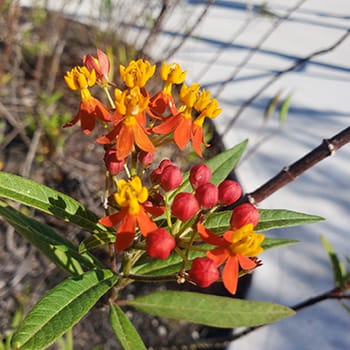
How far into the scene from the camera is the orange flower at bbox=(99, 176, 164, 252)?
59 cm

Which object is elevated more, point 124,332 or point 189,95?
point 189,95

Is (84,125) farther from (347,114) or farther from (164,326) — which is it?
(347,114)

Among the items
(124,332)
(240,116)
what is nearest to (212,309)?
(124,332)

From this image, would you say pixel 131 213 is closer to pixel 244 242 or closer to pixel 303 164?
pixel 244 242

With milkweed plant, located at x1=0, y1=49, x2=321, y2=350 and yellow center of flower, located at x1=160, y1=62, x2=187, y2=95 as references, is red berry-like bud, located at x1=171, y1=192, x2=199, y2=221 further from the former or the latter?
yellow center of flower, located at x1=160, y1=62, x2=187, y2=95

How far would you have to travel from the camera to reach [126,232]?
59 centimetres

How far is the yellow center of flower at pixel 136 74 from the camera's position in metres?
0.68

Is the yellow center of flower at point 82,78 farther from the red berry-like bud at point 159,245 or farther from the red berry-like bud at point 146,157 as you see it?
the red berry-like bud at point 159,245

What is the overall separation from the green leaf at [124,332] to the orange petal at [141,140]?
0.28m

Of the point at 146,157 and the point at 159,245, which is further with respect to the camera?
the point at 146,157

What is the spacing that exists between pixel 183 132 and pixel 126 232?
0.16m

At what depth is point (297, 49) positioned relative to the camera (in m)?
2.72

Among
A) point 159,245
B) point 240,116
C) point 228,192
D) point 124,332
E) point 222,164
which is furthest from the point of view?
point 240,116

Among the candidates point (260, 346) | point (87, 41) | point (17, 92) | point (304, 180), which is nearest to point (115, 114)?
point (260, 346)
